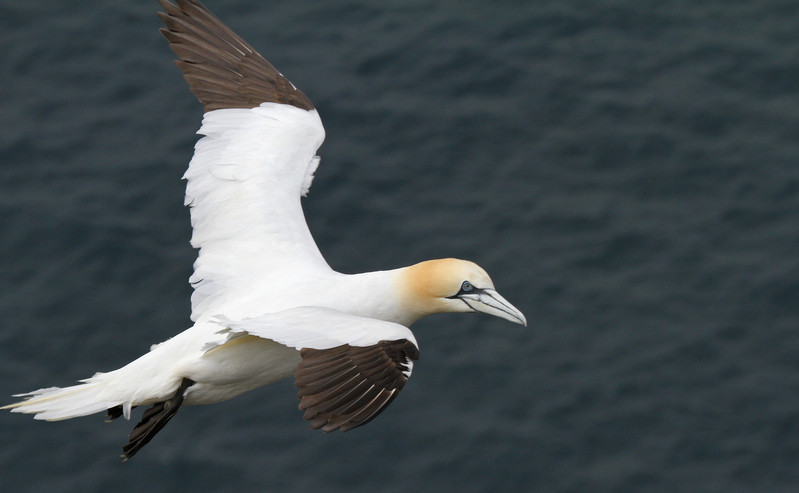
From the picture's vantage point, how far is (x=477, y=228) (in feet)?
52.3

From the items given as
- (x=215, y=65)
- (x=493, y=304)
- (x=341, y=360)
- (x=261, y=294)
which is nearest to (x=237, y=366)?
(x=261, y=294)

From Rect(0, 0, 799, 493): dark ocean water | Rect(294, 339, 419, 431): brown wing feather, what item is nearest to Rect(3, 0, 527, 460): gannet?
Rect(294, 339, 419, 431): brown wing feather

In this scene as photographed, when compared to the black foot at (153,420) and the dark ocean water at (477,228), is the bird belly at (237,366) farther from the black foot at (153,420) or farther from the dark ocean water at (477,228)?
the dark ocean water at (477,228)

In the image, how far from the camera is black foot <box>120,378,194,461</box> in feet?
35.6

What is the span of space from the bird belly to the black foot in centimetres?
7

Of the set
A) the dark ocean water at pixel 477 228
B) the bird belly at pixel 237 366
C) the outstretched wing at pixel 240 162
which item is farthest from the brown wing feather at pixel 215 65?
the bird belly at pixel 237 366

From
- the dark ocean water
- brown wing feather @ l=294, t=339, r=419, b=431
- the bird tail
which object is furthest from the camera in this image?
the dark ocean water

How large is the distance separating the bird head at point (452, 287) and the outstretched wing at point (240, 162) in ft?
3.08

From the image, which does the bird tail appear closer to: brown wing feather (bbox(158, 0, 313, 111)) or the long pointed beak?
the long pointed beak

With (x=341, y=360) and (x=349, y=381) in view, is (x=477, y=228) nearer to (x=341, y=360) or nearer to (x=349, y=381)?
(x=341, y=360)

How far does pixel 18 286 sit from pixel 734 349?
24.7ft

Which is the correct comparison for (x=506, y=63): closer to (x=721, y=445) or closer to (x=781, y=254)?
(x=781, y=254)

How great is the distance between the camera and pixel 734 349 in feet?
48.5

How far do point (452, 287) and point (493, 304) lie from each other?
344 millimetres
